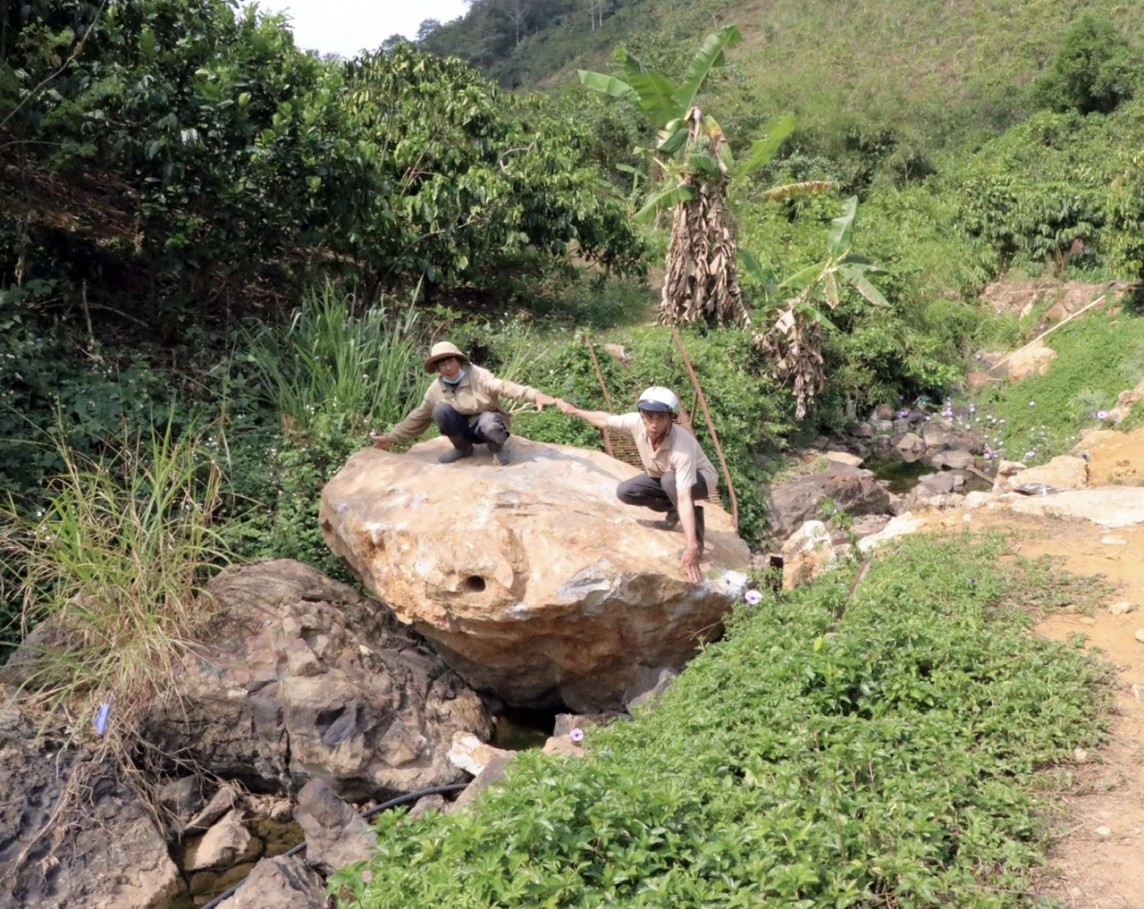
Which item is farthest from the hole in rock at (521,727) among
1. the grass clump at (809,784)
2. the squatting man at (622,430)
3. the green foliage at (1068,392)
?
the green foliage at (1068,392)

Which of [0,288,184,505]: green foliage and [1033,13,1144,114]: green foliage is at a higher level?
[1033,13,1144,114]: green foliage

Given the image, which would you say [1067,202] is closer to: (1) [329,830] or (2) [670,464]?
(2) [670,464]

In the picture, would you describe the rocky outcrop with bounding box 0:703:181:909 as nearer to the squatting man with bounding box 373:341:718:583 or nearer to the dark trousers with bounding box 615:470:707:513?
the squatting man with bounding box 373:341:718:583

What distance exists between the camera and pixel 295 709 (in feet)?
19.8

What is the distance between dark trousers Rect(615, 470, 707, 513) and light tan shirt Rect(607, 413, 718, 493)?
3.3 inches

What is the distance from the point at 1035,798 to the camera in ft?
13.2

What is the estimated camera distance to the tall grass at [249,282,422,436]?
8445 millimetres

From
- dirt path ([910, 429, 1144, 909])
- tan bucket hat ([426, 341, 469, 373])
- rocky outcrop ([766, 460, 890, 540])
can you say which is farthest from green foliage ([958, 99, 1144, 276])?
tan bucket hat ([426, 341, 469, 373])

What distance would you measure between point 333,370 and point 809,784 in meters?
6.30

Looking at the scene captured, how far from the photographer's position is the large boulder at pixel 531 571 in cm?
588

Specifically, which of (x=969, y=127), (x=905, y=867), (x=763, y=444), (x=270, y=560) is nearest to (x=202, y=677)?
(x=270, y=560)

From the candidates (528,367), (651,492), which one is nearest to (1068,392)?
(528,367)

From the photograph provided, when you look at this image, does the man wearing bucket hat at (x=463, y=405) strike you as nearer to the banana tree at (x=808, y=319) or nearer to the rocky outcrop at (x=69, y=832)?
the rocky outcrop at (x=69, y=832)

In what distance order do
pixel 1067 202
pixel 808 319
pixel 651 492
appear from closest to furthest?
pixel 651 492 → pixel 808 319 → pixel 1067 202
